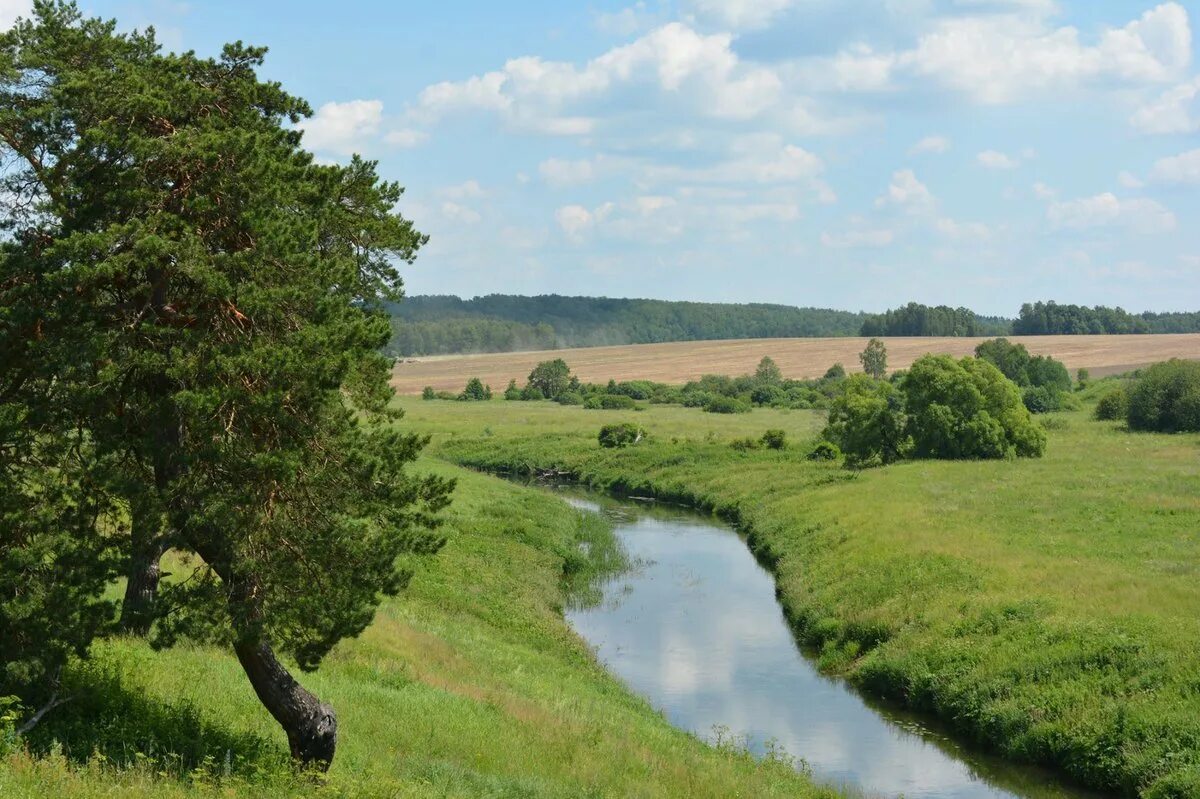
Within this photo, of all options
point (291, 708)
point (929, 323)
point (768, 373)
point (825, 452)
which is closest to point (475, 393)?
point (768, 373)

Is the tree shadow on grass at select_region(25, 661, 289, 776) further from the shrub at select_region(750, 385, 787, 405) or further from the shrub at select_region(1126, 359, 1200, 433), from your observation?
the shrub at select_region(750, 385, 787, 405)

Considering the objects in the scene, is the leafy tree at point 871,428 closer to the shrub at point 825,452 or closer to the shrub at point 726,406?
the shrub at point 825,452

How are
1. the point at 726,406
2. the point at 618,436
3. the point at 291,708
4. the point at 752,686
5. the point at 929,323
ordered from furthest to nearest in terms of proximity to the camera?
the point at 929,323 < the point at 726,406 < the point at 618,436 < the point at 752,686 < the point at 291,708

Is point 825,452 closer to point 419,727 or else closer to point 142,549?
point 419,727

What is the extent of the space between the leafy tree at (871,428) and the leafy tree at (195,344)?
5416 centimetres

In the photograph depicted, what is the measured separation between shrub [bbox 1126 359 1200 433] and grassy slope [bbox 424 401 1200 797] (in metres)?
5.90

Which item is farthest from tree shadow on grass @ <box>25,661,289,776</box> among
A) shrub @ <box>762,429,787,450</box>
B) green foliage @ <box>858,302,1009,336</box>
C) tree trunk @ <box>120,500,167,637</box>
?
green foliage @ <box>858,302,1009,336</box>

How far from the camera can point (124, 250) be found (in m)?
12.9

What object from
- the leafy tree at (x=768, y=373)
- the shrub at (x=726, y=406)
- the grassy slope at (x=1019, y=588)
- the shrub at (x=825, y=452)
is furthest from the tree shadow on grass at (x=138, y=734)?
the leafy tree at (x=768, y=373)

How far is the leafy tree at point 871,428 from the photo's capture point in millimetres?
65375

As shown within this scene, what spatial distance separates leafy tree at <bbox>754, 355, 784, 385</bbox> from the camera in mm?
127188

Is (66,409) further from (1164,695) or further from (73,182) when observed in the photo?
(1164,695)

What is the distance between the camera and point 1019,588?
32000 mm

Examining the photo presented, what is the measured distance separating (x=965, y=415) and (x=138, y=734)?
55355 mm
